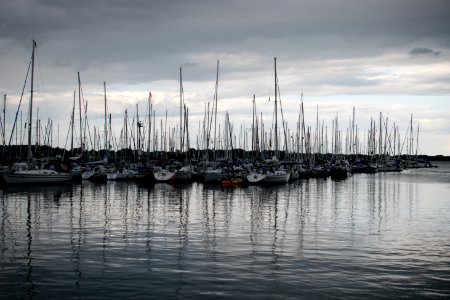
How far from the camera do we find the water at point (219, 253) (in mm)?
15203

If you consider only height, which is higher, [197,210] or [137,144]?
Answer: [137,144]

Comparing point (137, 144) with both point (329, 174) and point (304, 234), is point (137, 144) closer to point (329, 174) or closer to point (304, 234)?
point (329, 174)

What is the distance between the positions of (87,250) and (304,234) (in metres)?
11.1

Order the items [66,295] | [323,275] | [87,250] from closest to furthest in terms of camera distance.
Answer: [66,295] → [323,275] → [87,250]

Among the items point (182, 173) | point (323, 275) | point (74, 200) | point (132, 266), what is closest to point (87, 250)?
point (132, 266)

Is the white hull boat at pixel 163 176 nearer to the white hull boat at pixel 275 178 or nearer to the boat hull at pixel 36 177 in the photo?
the boat hull at pixel 36 177

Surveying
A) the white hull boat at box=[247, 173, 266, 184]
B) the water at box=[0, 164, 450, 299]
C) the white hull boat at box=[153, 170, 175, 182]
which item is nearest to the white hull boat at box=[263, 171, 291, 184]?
the white hull boat at box=[247, 173, 266, 184]

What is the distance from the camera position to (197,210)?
36.5m

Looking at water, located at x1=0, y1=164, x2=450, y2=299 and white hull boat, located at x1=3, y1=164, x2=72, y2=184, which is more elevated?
white hull boat, located at x1=3, y1=164, x2=72, y2=184

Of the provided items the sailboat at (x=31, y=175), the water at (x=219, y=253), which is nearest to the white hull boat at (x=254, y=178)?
the sailboat at (x=31, y=175)

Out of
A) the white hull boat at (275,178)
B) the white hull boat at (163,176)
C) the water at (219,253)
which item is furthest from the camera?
the white hull boat at (163,176)

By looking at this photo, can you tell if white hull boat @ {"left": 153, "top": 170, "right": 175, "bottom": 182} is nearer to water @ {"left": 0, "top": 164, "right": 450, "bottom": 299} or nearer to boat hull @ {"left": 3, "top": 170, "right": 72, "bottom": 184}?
boat hull @ {"left": 3, "top": 170, "right": 72, "bottom": 184}

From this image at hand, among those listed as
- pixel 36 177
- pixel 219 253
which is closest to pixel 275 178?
pixel 36 177

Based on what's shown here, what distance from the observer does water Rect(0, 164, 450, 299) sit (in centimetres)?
1520
